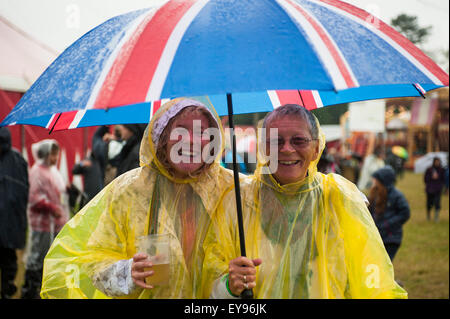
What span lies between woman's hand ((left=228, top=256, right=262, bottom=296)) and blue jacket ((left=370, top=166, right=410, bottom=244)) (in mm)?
3365

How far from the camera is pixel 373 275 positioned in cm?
Result: 174

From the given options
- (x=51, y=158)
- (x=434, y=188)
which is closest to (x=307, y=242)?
(x=51, y=158)

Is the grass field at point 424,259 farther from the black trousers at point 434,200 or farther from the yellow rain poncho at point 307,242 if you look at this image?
the yellow rain poncho at point 307,242

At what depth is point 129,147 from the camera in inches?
156

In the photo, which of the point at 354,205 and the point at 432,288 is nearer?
the point at 354,205

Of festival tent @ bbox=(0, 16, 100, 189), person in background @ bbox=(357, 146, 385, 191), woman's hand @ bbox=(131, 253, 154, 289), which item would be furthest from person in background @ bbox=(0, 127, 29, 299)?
person in background @ bbox=(357, 146, 385, 191)

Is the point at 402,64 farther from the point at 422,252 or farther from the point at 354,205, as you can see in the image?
the point at 422,252

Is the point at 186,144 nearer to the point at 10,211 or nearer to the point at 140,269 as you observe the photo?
the point at 140,269

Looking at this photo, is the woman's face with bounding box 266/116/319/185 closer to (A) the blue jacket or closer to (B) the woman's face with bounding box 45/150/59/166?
(A) the blue jacket

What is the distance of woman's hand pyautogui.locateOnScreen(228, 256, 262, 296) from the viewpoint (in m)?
1.67

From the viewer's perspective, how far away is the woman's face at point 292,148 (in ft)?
6.19

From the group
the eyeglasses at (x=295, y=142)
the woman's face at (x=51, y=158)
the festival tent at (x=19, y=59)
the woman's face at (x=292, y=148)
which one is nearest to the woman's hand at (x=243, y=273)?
the woman's face at (x=292, y=148)

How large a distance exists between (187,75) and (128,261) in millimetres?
819
